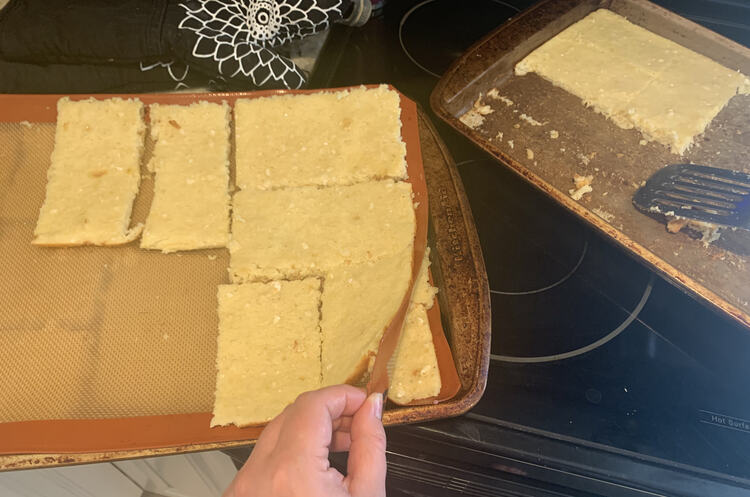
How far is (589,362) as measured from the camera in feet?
4.48

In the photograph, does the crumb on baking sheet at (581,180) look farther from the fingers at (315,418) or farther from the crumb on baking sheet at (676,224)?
the fingers at (315,418)

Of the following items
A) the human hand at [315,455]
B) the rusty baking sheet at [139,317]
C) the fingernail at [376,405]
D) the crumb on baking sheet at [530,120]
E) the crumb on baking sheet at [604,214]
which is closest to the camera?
the human hand at [315,455]

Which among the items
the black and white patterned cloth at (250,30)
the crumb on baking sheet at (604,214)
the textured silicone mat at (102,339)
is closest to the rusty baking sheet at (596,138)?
the crumb on baking sheet at (604,214)

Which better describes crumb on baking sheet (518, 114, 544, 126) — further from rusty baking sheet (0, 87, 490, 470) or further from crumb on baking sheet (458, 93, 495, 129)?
rusty baking sheet (0, 87, 490, 470)

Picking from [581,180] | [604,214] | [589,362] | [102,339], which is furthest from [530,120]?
[102,339]

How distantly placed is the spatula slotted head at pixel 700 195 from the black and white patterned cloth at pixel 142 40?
3.99 ft

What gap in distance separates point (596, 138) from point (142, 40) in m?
1.60

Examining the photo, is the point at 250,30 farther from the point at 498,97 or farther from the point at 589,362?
the point at 589,362

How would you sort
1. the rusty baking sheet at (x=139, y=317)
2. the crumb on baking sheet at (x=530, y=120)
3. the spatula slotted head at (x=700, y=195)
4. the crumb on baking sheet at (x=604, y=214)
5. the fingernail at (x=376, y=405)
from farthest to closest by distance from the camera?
the crumb on baking sheet at (x=530, y=120)
the crumb on baking sheet at (x=604, y=214)
the spatula slotted head at (x=700, y=195)
the rusty baking sheet at (x=139, y=317)
the fingernail at (x=376, y=405)

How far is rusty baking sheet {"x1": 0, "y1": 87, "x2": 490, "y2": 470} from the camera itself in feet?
3.92

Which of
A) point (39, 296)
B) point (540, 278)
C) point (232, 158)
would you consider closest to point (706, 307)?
point (540, 278)

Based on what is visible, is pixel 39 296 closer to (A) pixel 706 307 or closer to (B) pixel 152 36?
(B) pixel 152 36

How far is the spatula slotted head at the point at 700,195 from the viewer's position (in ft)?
4.79

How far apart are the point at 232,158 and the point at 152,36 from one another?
1.87ft
